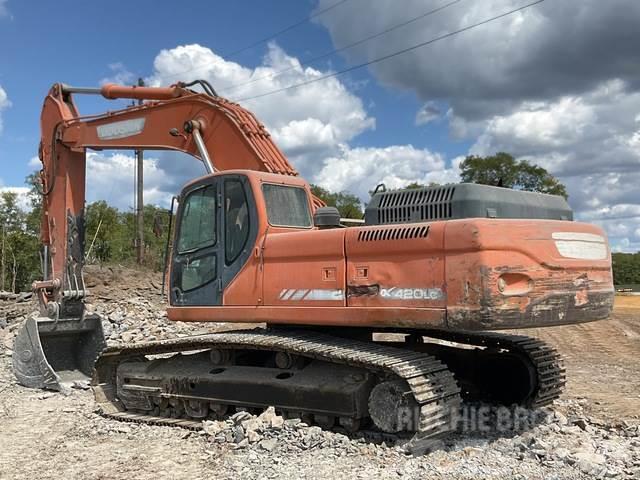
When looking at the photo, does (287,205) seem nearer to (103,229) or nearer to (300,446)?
(300,446)

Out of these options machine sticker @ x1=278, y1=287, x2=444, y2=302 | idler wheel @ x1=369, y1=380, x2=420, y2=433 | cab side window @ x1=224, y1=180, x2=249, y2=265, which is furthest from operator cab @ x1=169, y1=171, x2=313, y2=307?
idler wheel @ x1=369, y1=380, x2=420, y2=433

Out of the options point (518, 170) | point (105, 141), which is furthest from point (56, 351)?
point (518, 170)

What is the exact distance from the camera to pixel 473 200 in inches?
217

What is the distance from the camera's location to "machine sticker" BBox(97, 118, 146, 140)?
9.12 metres

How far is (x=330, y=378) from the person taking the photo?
19.9 ft

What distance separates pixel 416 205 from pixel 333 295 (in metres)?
1.04

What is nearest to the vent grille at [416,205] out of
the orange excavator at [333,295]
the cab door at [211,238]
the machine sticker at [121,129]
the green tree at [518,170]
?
the orange excavator at [333,295]

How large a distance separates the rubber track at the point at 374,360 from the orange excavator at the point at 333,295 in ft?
0.06

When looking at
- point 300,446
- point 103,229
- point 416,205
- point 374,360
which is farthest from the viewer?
point 103,229

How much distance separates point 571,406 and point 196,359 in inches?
154

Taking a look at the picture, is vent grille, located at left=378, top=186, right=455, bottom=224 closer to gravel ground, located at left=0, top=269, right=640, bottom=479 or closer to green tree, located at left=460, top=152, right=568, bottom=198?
gravel ground, located at left=0, top=269, right=640, bottom=479

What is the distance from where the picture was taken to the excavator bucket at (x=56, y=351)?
887cm

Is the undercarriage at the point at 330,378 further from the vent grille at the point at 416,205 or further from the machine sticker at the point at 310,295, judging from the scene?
the vent grille at the point at 416,205

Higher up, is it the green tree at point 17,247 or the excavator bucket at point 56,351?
the green tree at point 17,247
